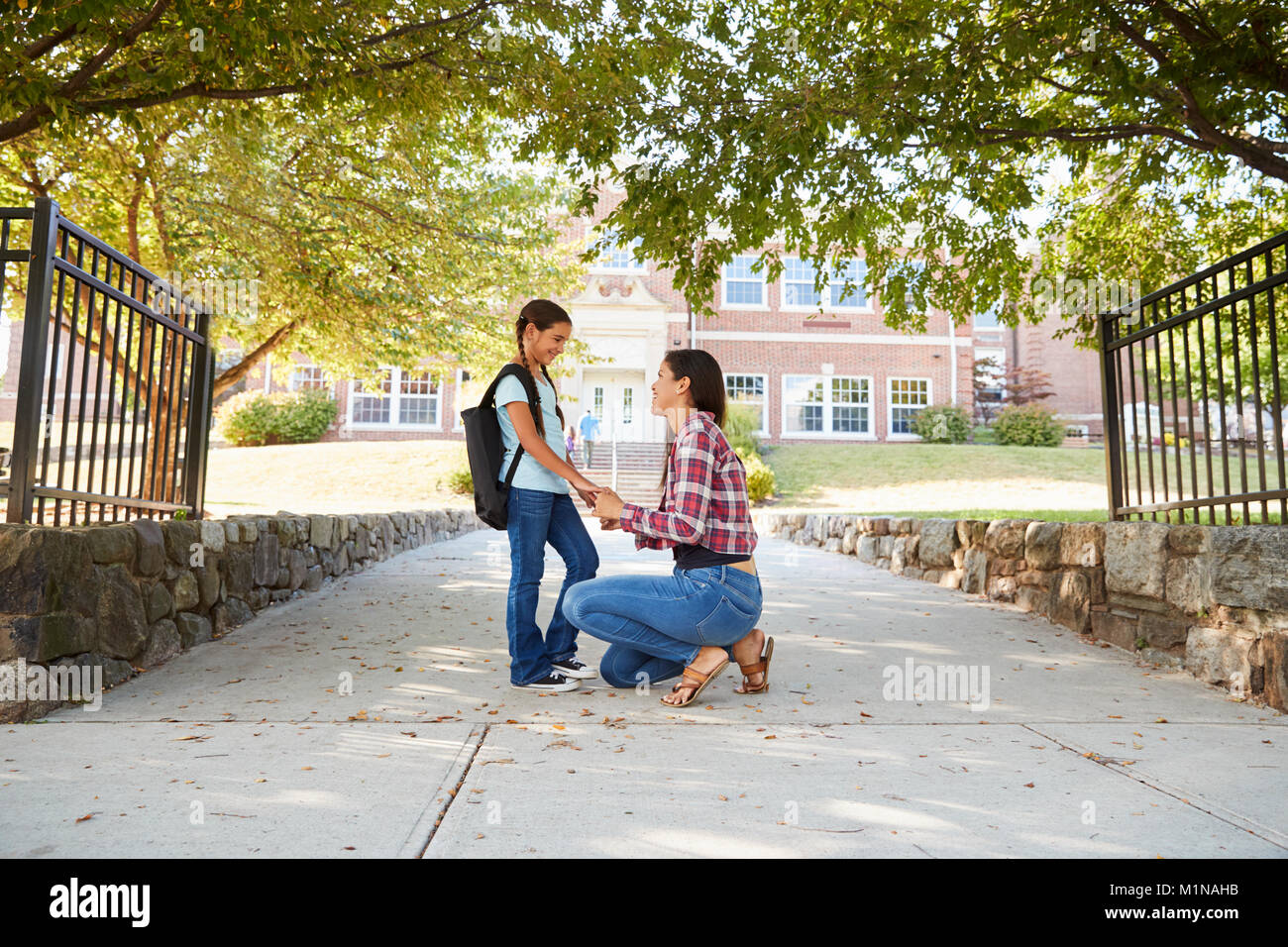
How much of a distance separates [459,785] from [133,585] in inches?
96.9

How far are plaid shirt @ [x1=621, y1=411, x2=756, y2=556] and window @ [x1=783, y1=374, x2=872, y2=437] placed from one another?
2550 cm

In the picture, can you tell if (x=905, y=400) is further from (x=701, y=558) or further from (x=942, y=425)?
(x=701, y=558)

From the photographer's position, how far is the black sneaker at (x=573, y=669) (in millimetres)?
4340

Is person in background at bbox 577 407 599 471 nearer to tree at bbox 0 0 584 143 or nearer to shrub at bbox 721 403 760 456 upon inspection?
shrub at bbox 721 403 760 456

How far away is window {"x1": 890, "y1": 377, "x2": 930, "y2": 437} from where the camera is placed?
95.8 ft

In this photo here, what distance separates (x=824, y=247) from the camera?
23.9 feet

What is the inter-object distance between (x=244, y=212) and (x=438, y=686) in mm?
6773

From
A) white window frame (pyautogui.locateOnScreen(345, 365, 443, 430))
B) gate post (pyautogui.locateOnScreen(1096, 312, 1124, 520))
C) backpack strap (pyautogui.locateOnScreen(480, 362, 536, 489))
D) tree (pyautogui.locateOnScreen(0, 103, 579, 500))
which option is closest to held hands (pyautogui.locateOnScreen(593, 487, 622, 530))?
backpack strap (pyautogui.locateOnScreen(480, 362, 536, 489))

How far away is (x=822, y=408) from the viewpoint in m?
29.0

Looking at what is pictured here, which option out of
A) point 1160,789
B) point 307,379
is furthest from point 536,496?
point 307,379

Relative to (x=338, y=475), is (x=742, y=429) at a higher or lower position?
higher

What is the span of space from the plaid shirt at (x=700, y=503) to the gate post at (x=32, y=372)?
2583 mm
